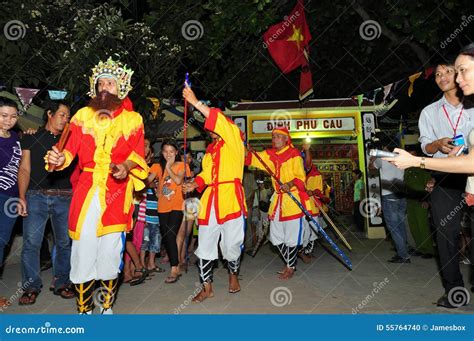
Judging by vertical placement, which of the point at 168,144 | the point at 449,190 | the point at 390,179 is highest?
the point at 168,144

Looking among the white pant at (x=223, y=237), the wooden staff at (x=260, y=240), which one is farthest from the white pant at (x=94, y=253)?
the wooden staff at (x=260, y=240)

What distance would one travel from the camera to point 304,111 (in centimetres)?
1010

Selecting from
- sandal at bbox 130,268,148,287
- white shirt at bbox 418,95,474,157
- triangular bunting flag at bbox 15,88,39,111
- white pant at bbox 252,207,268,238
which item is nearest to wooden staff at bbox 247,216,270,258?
white pant at bbox 252,207,268,238

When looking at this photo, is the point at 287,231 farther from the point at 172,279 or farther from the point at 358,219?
the point at 358,219

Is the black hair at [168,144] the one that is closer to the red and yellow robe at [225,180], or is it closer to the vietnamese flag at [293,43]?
the red and yellow robe at [225,180]

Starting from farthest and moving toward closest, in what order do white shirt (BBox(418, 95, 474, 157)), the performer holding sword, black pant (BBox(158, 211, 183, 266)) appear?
black pant (BBox(158, 211, 183, 266))
the performer holding sword
white shirt (BBox(418, 95, 474, 157))

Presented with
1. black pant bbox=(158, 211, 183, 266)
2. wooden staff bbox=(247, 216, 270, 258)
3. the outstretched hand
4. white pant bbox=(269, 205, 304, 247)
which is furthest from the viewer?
wooden staff bbox=(247, 216, 270, 258)

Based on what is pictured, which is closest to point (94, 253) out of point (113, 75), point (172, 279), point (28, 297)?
point (113, 75)

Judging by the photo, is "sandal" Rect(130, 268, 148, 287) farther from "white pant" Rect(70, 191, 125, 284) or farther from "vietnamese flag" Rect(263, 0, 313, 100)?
"vietnamese flag" Rect(263, 0, 313, 100)

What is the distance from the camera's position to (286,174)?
605 centimetres

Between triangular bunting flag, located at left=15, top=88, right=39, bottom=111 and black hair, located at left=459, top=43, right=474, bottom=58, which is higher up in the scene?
black hair, located at left=459, top=43, right=474, bottom=58

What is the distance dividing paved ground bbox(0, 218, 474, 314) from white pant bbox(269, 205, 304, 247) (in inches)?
17.8

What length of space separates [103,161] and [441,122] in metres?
3.12

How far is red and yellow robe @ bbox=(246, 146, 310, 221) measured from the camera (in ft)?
19.6
